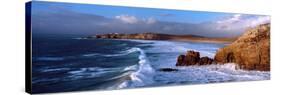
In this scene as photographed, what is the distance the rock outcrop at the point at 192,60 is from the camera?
157 inches

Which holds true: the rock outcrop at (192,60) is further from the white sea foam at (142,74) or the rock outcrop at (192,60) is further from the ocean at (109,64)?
the white sea foam at (142,74)

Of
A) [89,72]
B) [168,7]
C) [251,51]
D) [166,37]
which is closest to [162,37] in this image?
[166,37]

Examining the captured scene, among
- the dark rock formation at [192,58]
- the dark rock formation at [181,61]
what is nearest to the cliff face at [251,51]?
the dark rock formation at [192,58]

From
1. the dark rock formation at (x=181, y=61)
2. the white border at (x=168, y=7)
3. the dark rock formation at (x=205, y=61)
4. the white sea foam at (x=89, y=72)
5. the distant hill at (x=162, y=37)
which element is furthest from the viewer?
the dark rock formation at (x=205, y=61)

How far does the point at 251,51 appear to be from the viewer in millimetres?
4398

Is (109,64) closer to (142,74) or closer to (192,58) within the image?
(142,74)

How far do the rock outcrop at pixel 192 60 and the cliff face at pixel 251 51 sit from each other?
0.42 ft

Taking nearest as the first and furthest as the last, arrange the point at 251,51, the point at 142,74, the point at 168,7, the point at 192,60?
the point at 142,74
the point at 168,7
the point at 192,60
the point at 251,51

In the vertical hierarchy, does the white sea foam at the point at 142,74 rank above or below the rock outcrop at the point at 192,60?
below

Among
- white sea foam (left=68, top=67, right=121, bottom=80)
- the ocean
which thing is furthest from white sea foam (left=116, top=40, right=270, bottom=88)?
white sea foam (left=68, top=67, right=121, bottom=80)

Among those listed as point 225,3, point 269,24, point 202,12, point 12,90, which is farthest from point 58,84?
point 269,24

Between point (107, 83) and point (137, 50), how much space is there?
1.48 feet

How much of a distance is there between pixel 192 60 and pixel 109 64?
0.96 metres
